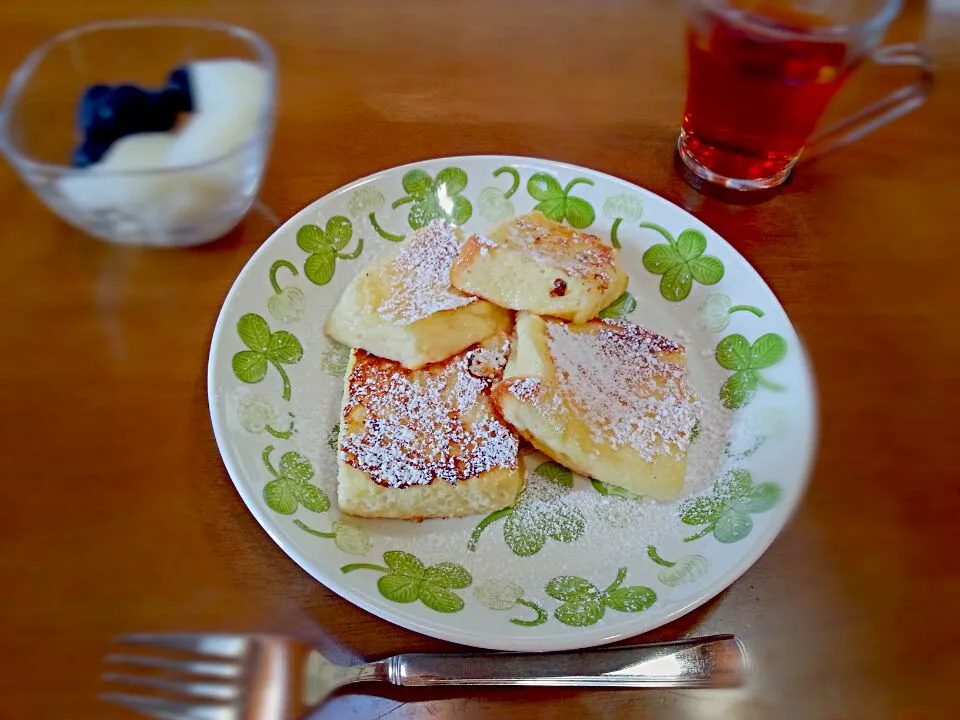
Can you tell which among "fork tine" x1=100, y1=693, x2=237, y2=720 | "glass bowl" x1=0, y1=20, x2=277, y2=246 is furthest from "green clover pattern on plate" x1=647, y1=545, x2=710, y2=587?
"glass bowl" x1=0, y1=20, x2=277, y2=246

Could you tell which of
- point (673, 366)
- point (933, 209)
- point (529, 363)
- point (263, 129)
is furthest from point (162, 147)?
point (933, 209)

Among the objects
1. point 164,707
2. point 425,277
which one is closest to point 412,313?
point 425,277

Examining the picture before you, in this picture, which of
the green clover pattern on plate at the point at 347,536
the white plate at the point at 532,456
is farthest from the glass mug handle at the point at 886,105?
the green clover pattern on plate at the point at 347,536

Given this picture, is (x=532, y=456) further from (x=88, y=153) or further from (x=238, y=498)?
(x=88, y=153)

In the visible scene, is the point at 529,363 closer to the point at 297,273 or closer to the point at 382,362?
the point at 382,362

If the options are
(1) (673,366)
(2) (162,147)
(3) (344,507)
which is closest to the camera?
(2) (162,147)

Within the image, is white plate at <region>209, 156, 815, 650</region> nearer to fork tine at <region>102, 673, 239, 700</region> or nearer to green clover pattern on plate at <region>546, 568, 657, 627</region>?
green clover pattern on plate at <region>546, 568, 657, 627</region>

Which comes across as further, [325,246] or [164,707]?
[325,246]
